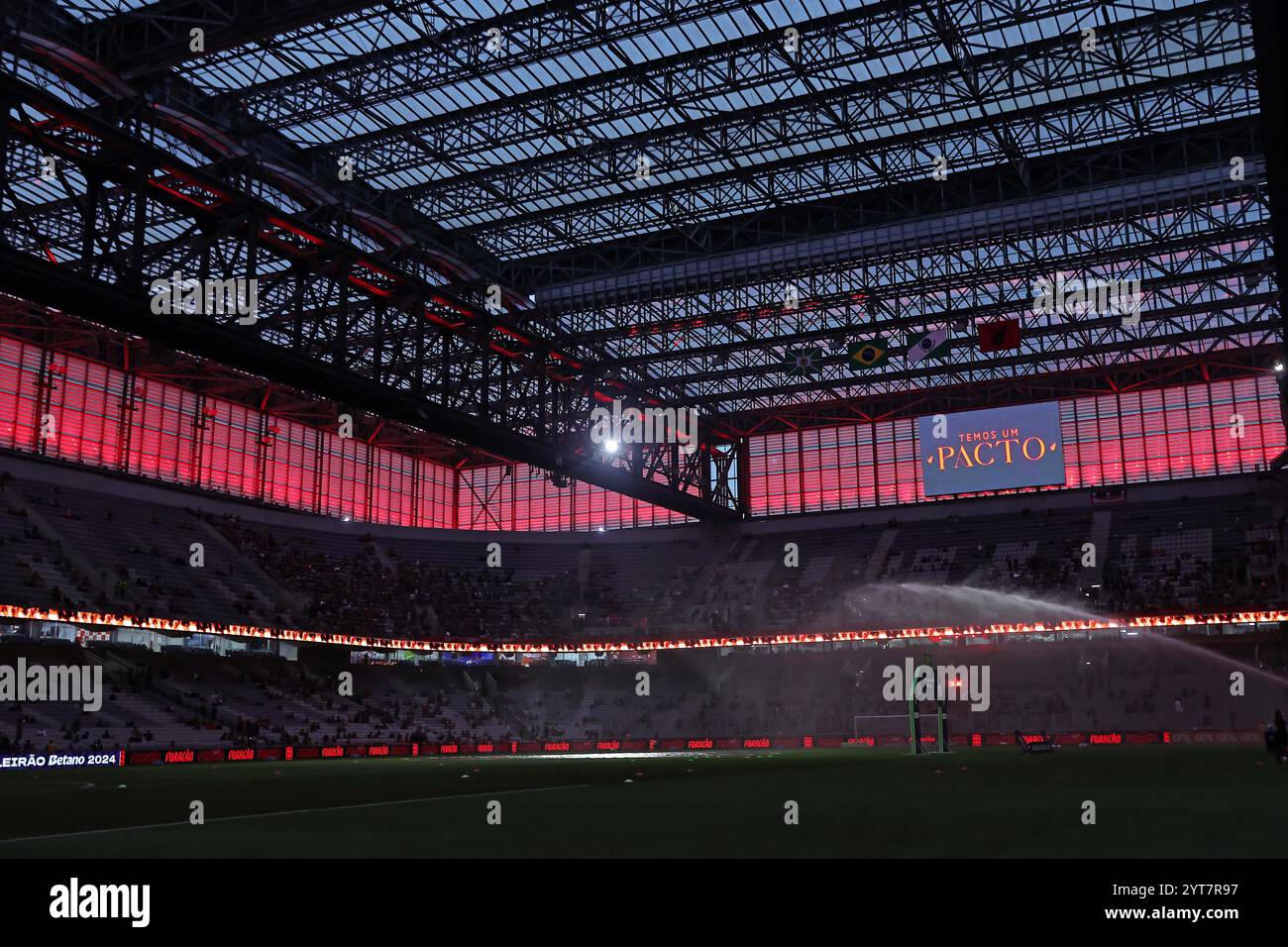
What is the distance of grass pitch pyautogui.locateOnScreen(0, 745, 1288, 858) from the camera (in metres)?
10.2

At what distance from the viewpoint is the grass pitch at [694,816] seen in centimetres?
1023

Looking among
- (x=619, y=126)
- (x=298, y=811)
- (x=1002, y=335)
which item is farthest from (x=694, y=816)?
(x=619, y=126)

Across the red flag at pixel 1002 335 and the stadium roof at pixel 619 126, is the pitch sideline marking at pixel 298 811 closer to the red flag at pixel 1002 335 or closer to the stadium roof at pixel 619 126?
the stadium roof at pixel 619 126

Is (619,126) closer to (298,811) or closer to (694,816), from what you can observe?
(298,811)

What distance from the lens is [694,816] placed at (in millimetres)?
13953

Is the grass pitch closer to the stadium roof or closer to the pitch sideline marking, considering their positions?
the pitch sideline marking

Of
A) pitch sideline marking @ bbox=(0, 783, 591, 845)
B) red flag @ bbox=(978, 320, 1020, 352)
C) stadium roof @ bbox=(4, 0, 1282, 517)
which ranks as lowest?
pitch sideline marking @ bbox=(0, 783, 591, 845)

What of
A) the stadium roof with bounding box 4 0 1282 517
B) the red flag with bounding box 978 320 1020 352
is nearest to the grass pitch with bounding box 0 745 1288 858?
the stadium roof with bounding box 4 0 1282 517

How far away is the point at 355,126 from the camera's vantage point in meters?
43.7

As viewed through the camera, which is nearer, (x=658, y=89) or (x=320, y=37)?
(x=320, y=37)

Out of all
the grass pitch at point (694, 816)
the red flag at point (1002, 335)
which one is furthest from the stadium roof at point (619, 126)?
the grass pitch at point (694, 816)
